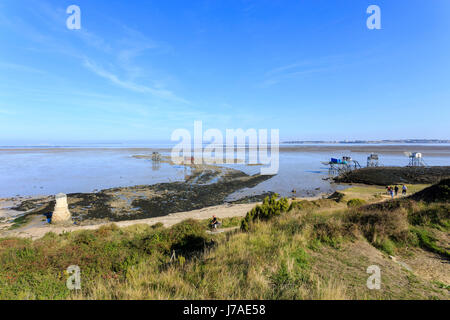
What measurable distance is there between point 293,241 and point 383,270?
2.34 meters

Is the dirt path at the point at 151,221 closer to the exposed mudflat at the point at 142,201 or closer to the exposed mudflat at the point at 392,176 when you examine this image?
the exposed mudflat at the point at 142,201

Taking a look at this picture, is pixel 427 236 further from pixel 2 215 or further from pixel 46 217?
pixel 2 215

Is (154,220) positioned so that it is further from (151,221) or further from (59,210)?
(59,210)

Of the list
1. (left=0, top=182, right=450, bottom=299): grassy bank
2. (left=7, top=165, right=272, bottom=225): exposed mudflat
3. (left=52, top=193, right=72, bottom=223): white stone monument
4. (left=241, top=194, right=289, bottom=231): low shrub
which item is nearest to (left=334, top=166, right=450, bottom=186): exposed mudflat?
(left=7, top=165, right=272, bottom=225): exposed mudflat

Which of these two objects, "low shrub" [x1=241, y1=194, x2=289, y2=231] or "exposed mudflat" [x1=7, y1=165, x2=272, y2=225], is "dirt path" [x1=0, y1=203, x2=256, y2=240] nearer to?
"exposed mudflat" [x1=7, y1=165, x2=272, y2=225]

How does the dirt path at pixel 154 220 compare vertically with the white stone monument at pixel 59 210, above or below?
below

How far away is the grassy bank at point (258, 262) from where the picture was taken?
13.3 feet

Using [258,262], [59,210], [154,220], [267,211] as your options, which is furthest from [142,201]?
[258,262]

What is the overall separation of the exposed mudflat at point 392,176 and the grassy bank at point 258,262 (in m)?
30.6

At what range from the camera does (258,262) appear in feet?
16.6

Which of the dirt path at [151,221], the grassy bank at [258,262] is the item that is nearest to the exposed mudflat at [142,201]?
the dirt path at [151,221]

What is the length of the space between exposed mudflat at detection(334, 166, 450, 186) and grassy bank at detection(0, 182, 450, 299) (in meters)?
30.6

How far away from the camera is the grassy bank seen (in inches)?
159

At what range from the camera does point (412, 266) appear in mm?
5980
